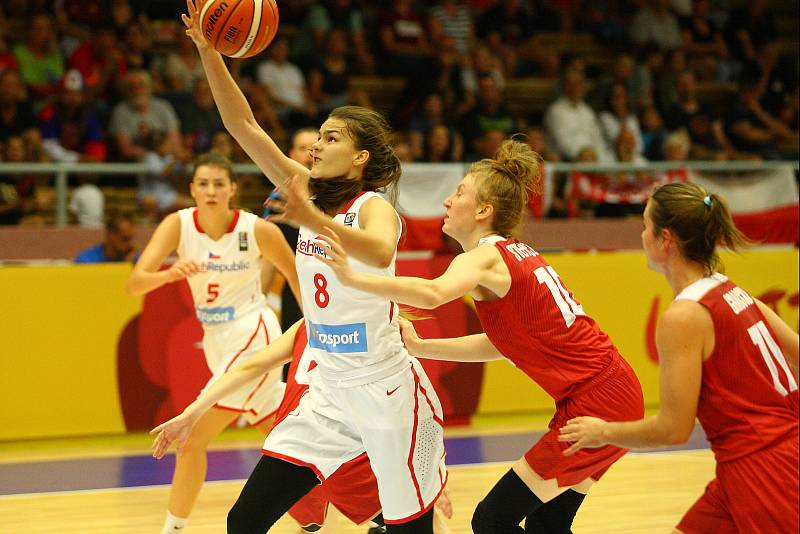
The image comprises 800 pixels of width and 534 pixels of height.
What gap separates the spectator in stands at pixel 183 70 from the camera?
10438mm

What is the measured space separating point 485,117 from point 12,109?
4.68 meters

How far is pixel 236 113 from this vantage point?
3.98 m

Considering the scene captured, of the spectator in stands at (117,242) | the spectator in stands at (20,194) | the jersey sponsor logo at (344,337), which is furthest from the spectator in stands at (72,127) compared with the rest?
the jersey sponsor logo at (344,337)

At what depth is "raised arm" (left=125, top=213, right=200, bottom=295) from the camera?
18.3ft

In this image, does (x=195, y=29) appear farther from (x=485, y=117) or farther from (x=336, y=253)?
(x=485, y=117)

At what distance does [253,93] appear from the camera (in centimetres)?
1066

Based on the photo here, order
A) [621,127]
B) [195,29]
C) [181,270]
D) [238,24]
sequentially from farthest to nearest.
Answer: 1. [621,127]
2. [181,270]
3. [238,24]
4. [195,29]

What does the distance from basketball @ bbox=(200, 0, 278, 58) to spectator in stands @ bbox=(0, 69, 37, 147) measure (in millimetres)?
5492

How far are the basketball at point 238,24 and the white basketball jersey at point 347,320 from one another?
86cm

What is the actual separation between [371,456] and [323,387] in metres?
0.37

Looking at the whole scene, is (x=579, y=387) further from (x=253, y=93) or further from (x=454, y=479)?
(x=253, y=93)

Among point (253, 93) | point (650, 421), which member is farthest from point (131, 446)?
point (650, 421)

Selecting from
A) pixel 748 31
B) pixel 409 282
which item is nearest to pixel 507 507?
pixel 409 282

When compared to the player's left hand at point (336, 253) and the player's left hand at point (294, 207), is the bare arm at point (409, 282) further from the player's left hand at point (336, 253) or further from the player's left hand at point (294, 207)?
the player's left hand at point (294, 207)
